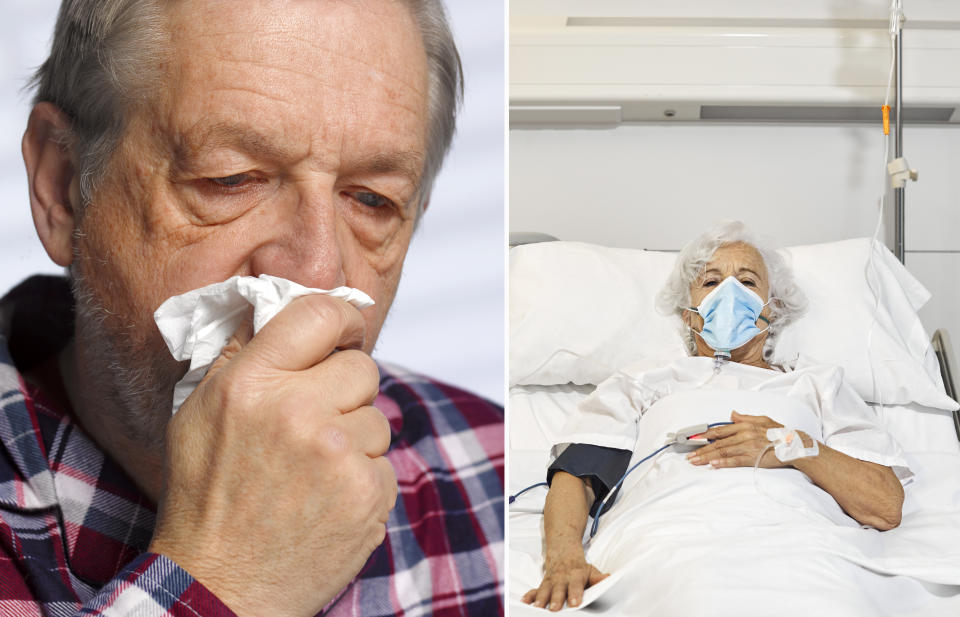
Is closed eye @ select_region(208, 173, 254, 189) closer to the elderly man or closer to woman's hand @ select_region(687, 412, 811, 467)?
the elderly man

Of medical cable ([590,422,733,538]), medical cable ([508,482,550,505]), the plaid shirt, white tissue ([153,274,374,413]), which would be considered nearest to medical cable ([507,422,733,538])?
medical cable ([590,422,733,538])

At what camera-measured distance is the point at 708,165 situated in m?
2.10

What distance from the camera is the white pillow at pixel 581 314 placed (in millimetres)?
1710

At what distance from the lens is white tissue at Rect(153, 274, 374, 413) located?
1.68 ft

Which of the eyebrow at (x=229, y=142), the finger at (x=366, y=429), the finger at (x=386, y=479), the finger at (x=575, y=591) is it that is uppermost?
the eyebrow at (x=229, y=142)

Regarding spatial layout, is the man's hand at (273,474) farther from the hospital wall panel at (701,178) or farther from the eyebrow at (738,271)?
the hospital wall panel at (701,178)

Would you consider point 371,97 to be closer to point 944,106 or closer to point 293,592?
point 293,592

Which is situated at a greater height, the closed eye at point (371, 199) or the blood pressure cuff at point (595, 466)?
the closed eye at point (371, 199)

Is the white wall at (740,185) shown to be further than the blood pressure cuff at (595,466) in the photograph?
Yes

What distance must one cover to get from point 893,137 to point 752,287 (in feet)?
2.47

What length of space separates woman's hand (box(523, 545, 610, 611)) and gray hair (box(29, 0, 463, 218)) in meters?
0.84

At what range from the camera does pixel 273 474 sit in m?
0.48

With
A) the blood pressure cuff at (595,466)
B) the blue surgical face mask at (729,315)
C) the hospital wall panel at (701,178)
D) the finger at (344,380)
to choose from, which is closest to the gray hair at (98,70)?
the finger at (344,380)

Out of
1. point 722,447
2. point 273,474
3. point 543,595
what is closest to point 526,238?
point 722,447
